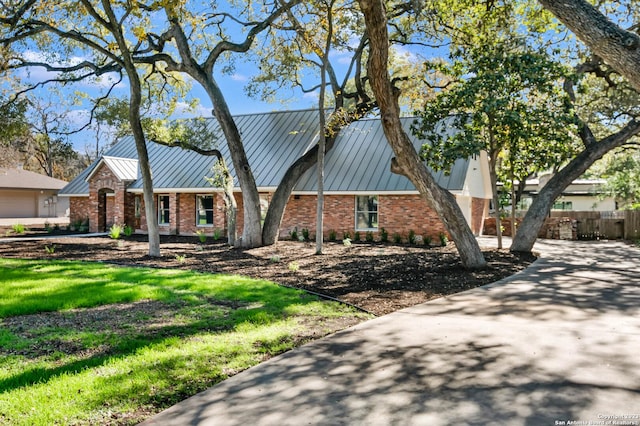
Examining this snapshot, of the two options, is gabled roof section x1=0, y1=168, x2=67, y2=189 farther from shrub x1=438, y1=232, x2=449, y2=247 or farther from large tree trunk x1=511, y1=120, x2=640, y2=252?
large tree trunk x1=511, y1=120, x2=640, y2=252

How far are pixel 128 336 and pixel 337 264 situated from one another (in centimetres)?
776

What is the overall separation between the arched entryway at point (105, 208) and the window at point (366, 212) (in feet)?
45.7

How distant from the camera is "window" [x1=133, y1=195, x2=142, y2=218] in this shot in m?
25.8

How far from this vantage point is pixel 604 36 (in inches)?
187

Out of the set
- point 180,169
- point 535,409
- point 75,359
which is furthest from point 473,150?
point 180,169

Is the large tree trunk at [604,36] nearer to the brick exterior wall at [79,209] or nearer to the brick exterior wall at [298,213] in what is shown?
the brick exterior wall at [298,213]

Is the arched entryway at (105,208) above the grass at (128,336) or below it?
above

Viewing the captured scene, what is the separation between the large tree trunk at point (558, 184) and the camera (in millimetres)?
15727

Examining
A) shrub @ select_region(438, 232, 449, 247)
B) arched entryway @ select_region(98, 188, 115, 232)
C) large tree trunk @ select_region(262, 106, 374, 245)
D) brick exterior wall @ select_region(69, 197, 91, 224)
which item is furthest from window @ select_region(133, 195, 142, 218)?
shrub @ select_region(438, 232, 449, 247)

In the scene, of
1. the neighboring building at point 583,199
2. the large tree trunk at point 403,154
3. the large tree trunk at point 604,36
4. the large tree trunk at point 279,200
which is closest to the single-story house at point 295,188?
the large tree trunk at point 279,200

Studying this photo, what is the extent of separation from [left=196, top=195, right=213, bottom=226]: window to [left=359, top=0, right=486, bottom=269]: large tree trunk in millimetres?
14581

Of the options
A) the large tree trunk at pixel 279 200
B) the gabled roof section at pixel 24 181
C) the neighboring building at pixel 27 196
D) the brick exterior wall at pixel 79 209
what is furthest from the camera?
the neighboring building at pixel 27 196

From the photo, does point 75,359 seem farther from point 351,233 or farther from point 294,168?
point 351,233

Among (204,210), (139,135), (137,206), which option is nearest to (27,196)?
(137,206)
